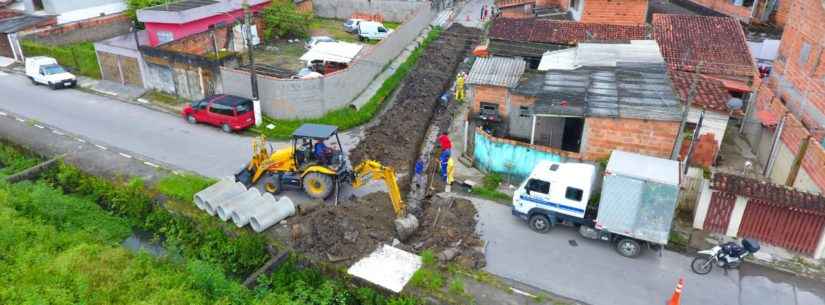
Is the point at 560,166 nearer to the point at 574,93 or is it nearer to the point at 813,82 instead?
the point at 574,93

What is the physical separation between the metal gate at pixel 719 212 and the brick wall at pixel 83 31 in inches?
1283

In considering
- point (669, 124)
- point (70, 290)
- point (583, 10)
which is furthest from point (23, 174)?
point (583, 10)

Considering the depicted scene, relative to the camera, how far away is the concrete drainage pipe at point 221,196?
13664 millimetres

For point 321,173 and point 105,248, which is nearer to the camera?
point 105,248

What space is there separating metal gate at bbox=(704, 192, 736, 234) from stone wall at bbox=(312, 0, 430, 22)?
2518 centimetres

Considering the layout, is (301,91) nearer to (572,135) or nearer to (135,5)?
(572,135)

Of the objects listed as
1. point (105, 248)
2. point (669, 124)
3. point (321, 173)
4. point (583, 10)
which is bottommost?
point (105, 248)

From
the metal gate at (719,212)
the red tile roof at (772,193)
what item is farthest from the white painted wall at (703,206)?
the red tile roof at (772,193)

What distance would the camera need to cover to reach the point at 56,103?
73.9 ft

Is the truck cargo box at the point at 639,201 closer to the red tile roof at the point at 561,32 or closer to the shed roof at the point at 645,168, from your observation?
the shed roof at the point at 645,168

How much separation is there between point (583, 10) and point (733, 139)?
1001 cm

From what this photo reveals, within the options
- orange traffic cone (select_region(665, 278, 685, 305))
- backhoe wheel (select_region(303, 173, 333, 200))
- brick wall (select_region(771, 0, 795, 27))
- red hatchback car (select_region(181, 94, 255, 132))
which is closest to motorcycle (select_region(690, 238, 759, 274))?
orange traffic cone (select_region(665, 278, 685, 305))

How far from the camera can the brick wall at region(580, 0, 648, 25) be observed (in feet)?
85.4

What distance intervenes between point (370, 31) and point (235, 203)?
1972cm
